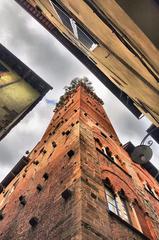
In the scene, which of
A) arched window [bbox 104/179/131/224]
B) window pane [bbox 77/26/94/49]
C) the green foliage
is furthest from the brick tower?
the green foliage

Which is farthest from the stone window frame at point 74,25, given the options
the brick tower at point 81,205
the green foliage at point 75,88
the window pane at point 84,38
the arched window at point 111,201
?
the green foliage at point 75,88

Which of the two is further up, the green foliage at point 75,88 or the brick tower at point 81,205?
the green foliage at point 75,88

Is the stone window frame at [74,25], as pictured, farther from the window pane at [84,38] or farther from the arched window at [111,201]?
the arched window at [111,201]

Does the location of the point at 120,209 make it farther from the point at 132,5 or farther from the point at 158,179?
the point at 158,179

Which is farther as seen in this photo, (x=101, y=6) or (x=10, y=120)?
(x=10, y=120)

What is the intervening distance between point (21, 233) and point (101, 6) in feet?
17.7

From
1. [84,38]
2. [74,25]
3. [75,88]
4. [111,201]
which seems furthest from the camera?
[75,88]

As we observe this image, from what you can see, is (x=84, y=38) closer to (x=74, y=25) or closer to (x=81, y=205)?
(x=74, y=25)

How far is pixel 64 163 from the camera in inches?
292

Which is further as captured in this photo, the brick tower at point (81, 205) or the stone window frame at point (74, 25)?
the stone window frame at point (74, 25)

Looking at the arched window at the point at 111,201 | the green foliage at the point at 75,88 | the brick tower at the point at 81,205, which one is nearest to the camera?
the brick tower at the point at 81,205

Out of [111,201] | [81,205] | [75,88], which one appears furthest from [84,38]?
[75,88]

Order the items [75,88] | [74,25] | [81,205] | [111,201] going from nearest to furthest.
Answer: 1. [81,205]
2. [74,25]
3. [111,201]
4. [75,88]

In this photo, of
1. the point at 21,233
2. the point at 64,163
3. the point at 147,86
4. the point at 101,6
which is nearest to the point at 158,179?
the point at 64,163
